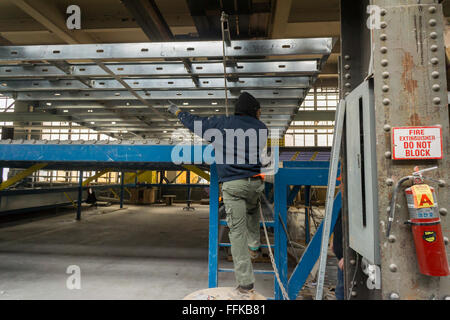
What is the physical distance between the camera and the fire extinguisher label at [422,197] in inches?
41.2

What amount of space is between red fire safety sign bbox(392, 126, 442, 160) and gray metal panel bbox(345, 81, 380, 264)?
0.10 m

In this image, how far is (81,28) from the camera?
15.0ft

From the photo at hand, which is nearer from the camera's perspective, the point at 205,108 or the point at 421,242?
the point at 421,242

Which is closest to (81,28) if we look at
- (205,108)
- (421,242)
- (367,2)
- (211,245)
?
(205,108)

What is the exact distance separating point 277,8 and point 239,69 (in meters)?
1.68

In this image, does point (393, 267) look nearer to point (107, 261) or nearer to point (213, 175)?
point (213, 175)

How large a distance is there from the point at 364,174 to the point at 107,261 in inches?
177

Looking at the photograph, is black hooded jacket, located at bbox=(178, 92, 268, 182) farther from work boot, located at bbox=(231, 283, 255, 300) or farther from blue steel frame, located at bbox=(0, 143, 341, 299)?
work boot, located at bbox=(231, 283, 255, 300)

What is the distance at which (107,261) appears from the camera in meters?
4.46

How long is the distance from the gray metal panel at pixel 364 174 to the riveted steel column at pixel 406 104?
0.03 meters

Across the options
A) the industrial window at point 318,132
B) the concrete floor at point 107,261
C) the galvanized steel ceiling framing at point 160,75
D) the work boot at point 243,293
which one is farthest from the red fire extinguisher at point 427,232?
the industrial window at point 318,132

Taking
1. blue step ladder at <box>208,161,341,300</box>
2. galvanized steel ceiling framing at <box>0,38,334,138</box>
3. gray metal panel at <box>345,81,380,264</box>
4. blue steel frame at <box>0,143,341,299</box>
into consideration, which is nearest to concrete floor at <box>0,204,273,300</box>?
blue step ladder at <box>208,161,341,300</box>

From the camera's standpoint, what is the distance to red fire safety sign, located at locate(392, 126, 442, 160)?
1169 mm
